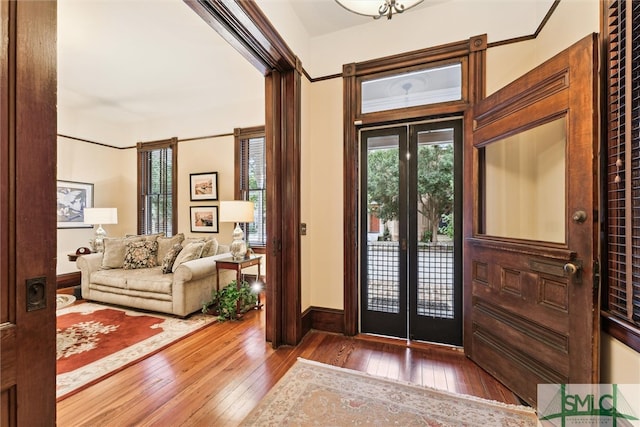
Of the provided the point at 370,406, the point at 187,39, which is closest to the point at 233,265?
the point at 370,406

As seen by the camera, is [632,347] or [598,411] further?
[598,411]

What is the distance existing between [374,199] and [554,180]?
141 centimetres

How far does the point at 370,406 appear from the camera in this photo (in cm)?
175

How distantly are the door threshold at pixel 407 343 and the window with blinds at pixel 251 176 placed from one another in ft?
8.67

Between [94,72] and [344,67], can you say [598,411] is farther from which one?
[94,72]

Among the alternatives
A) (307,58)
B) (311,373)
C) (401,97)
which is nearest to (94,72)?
(307,58)

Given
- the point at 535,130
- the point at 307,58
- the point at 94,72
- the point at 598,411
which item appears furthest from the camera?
the point at 94,72

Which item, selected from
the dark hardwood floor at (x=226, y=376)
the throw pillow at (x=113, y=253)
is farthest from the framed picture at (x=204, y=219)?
the dark hardwood floor at (x=226, y=376)

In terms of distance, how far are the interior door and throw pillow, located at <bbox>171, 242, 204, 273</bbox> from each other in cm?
317

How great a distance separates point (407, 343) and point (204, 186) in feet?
13.9

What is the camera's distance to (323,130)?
9.53 ft

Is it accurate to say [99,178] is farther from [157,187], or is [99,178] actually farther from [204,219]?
[204,219]

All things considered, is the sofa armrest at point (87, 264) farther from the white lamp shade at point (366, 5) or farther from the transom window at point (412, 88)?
the white lamp shade at point (366, 5)

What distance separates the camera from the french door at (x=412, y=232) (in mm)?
2553
